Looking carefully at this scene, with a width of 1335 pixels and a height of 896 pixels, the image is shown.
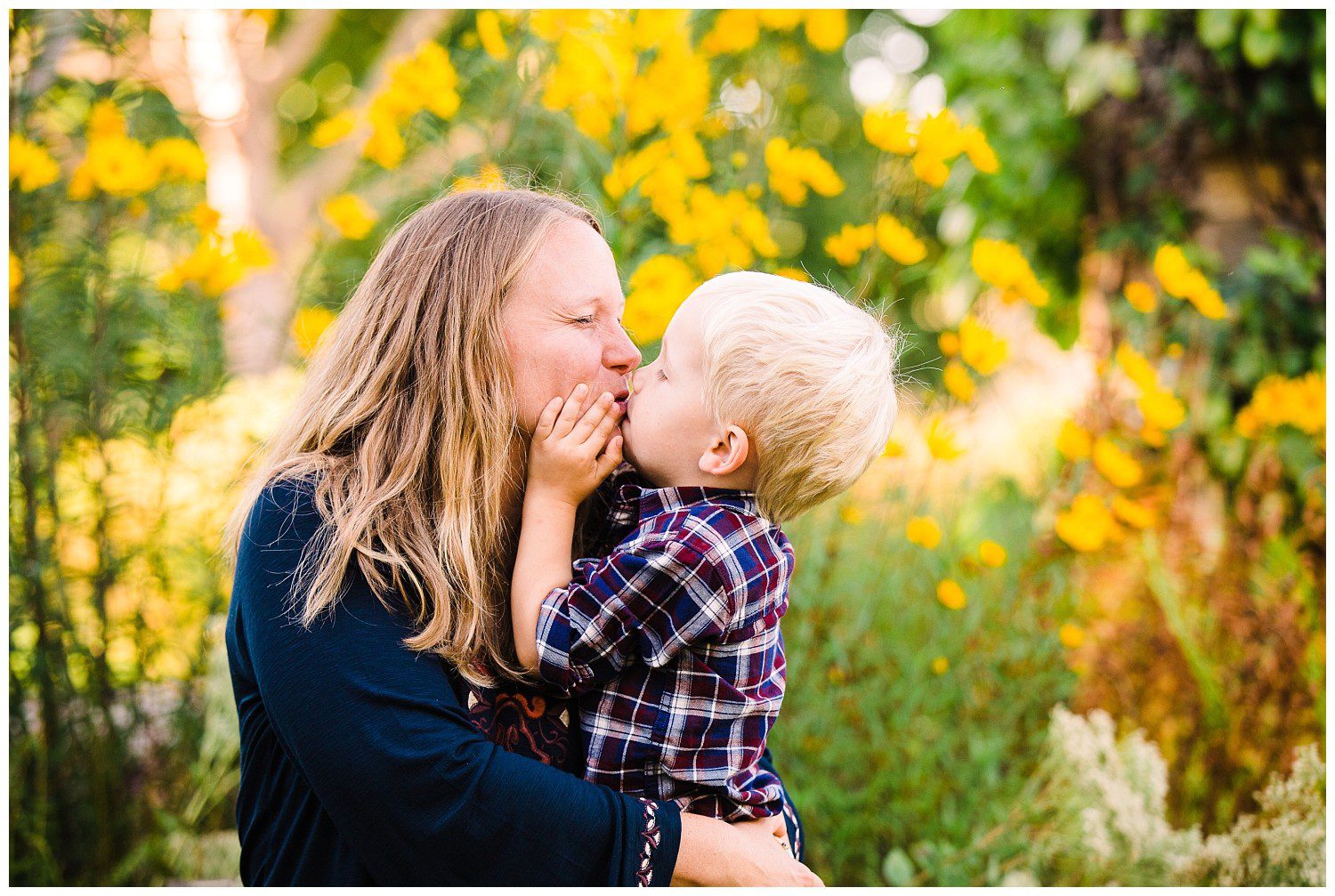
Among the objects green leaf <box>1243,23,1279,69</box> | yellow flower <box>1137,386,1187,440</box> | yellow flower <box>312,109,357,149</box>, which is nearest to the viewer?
yellow flower <box>312,109,357,149</box>

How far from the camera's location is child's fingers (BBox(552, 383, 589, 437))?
1288 mm

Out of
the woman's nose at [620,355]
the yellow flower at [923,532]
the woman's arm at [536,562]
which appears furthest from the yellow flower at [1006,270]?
the woman's arm at [536,562]

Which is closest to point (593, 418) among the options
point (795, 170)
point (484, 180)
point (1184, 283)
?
point (484, 180)

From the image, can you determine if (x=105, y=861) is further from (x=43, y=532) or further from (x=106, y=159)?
(x=106, y=159)

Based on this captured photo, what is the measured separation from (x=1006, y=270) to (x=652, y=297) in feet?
3.08

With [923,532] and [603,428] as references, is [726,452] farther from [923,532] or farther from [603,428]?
[923,532]

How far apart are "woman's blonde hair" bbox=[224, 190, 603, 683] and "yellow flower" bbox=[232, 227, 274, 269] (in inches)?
44.6

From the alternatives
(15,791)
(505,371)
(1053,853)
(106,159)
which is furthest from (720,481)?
(15,791)

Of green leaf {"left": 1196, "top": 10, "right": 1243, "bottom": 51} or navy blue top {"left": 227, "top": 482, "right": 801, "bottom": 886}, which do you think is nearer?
navy blue top {"left": 227, "top": 482, "right": 801, "bottom": 886}

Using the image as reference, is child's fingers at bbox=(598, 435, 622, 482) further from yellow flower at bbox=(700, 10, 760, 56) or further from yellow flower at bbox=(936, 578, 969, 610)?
yellow flower at bbox=(700, 10, 760, 56)

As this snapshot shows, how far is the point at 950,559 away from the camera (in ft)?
8.32

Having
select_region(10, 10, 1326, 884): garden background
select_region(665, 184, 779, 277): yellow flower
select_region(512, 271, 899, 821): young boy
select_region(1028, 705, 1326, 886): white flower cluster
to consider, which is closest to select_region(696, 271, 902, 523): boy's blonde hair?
select_region(512, 271, 899, 821): young boy

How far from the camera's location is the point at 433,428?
1297 mm

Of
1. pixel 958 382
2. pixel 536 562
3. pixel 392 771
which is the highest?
pixel 958 382
